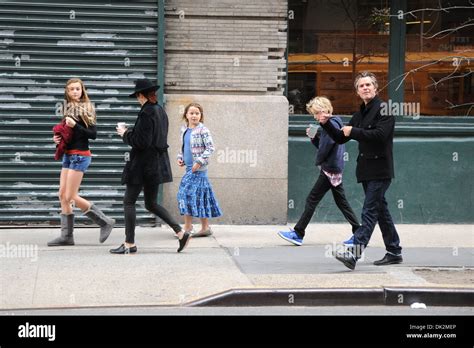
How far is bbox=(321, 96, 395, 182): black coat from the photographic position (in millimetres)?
9531

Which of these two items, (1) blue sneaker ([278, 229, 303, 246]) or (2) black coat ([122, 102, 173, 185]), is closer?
(2) black coat ([122, 102, 173, 185])

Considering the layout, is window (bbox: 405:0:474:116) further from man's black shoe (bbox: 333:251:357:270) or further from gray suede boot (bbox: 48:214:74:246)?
gray suede boot (bbox: 48:214:74:246)

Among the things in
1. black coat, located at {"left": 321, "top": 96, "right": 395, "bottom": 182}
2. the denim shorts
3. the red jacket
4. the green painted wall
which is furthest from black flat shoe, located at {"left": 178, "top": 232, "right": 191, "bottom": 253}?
the green painted wall

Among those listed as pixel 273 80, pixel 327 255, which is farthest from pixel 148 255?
pixel 273 80

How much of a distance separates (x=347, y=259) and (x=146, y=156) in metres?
2.51

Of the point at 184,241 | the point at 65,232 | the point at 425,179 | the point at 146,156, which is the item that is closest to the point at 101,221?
the point at 65,232

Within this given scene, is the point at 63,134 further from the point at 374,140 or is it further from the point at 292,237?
the point at 374,140

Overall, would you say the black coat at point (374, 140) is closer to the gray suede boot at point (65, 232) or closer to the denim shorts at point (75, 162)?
the denim shorts at point (75, 162)

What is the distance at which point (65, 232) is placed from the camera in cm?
1112

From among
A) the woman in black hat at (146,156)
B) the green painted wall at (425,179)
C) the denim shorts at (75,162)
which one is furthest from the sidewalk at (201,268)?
the denim shorts at (75,162)

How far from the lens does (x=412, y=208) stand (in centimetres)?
1344

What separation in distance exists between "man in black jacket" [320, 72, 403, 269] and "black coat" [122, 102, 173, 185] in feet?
6.52

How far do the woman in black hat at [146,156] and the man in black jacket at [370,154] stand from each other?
1996 mm

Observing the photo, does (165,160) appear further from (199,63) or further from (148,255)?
(199,63)
